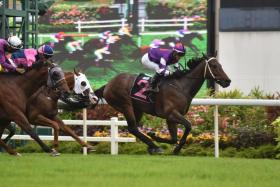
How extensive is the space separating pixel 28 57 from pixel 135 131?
1905mm

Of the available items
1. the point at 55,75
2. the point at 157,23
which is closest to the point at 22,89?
the point at 55,75

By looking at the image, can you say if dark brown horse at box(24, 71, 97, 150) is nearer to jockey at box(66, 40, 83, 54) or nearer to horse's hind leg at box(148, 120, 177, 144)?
horse's hind leg at box(148, 120, 177, 144)

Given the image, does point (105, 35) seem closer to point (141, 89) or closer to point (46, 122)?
point (141, 89)

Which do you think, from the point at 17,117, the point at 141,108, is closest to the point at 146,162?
the point at 17,117

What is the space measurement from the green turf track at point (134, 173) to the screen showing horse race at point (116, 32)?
14.3m

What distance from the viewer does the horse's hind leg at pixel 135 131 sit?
1344 centimetres

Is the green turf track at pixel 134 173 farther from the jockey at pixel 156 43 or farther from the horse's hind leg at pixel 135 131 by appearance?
the jockey at pixel 156 43

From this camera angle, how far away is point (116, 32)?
25391 millimetres

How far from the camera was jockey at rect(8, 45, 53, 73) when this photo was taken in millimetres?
12828

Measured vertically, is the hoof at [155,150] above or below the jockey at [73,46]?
below

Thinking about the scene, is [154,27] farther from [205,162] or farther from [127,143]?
[205,162]

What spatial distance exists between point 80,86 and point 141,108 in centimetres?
97

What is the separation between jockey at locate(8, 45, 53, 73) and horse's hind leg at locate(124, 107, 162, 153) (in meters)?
1.51

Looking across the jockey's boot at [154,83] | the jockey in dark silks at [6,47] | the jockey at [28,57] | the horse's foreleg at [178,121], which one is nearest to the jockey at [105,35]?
the jockey's boot at [154,83]
